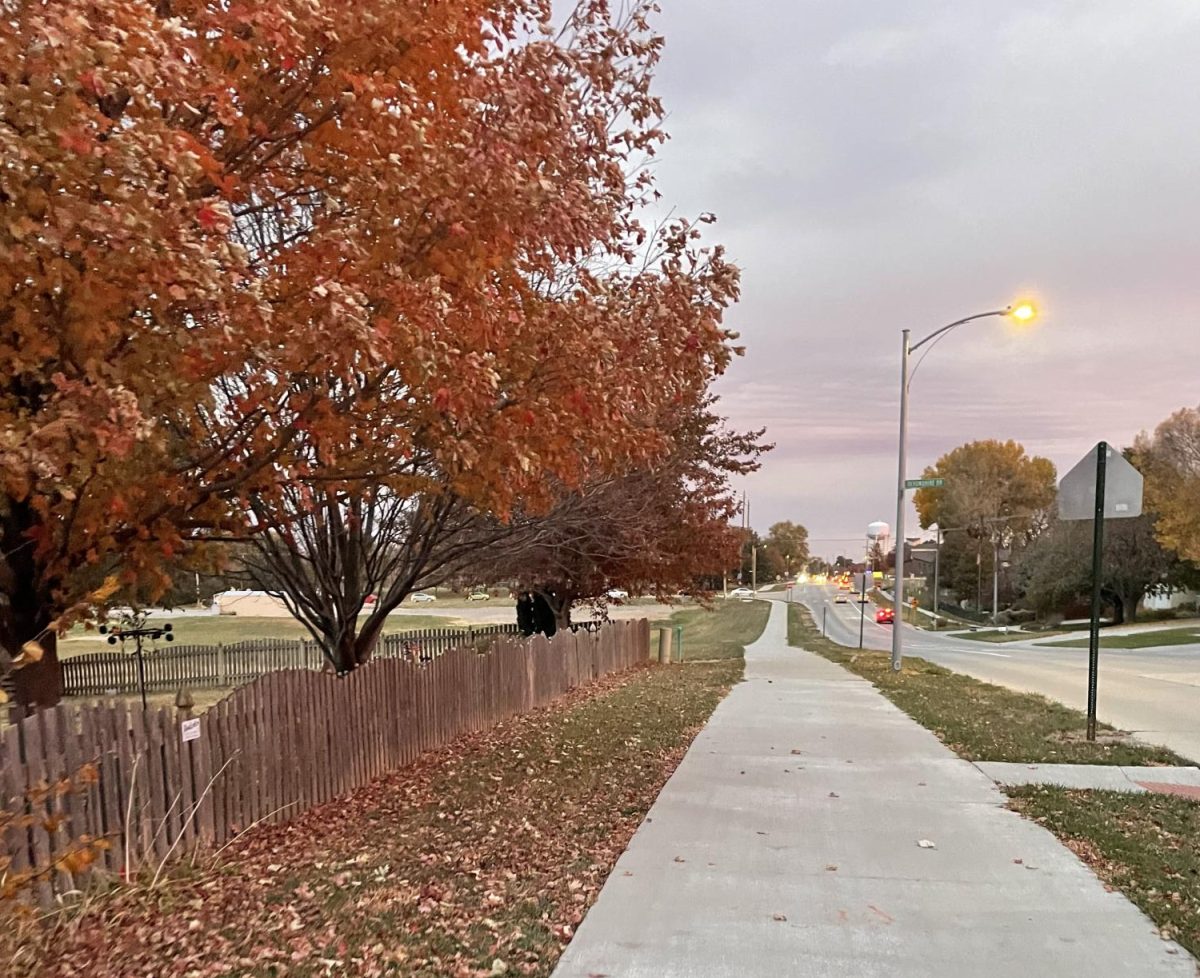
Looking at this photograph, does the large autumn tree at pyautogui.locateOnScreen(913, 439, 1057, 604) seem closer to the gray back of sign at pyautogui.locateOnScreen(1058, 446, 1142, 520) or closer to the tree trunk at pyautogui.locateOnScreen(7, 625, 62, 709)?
the gray back of sign at pyautogui.locateOnScreen(1058, 446, 1142, 520)

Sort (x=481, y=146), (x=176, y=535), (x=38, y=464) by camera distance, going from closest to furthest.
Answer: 1. (x=38, y=464)
2. (x=481, y=146)
3. (x=176, y=535)

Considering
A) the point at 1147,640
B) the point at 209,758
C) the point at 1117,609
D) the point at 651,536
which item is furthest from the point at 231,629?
the point at 1117,609

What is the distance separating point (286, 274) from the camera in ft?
16.8

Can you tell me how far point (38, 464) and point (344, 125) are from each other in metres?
2.43

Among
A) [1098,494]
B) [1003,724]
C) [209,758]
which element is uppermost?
[1098,494]

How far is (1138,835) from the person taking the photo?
5.63m

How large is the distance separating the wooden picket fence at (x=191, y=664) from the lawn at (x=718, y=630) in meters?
7.05

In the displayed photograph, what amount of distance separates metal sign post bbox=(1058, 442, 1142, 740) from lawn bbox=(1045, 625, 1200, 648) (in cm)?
2809

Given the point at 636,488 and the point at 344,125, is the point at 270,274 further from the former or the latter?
the point at 636,488

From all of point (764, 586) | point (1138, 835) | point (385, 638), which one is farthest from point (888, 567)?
point (1138, 835)

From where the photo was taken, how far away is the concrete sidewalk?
379 centimetres

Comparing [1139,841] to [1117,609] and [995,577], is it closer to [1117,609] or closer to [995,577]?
[1117,609]

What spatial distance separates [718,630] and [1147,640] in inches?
738

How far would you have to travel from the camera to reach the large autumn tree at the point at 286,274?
3836 mm
